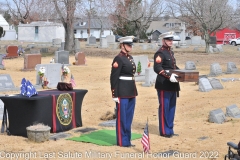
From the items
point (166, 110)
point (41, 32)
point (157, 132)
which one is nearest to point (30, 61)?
point (157, 132)

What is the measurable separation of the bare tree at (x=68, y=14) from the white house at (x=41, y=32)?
25.3m

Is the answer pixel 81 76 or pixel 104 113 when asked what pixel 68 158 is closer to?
pixel 104 113

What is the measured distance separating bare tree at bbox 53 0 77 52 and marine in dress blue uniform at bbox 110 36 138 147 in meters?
26.6

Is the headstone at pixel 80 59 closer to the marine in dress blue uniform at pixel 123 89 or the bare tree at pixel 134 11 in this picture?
the bare tree at pixel 134 11

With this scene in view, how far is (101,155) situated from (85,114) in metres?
4.30

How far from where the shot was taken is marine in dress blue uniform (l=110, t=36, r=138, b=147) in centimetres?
835

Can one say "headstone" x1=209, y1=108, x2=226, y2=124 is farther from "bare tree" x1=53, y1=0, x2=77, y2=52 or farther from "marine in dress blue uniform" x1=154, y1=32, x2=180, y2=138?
"bare tree" x1=53, y1=0, x2=77, y2=52

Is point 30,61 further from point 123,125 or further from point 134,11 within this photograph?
point 134,11

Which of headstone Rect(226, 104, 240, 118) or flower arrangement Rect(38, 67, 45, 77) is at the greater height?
flower arrangement Rect(38, 67, 45, 77)

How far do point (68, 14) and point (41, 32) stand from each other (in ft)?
103

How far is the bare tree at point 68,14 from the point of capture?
34656mm

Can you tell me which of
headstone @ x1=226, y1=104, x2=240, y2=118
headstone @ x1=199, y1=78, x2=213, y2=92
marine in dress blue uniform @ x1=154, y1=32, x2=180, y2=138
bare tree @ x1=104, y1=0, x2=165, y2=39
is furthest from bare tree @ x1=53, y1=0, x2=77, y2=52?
marine in dress blue uniform @ x1=154, y1=32, x2=180, y2=138

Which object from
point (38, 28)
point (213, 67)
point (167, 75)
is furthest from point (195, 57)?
point (38, 28)

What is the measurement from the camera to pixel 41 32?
65188 millimetres
